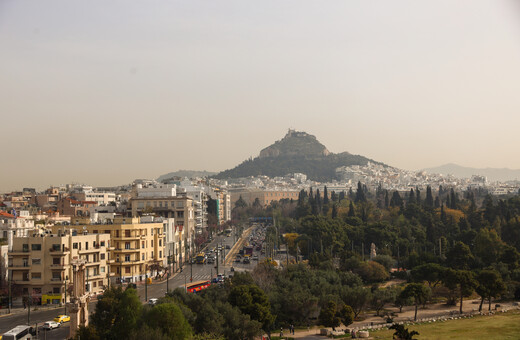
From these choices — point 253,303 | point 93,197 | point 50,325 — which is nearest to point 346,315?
point 253,303

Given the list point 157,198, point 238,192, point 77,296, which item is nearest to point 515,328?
point 77,296

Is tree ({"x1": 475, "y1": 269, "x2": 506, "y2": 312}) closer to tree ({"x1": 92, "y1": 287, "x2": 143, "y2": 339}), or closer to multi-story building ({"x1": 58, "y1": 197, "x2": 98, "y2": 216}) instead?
tree ({"x1": 92, "y1": 287, "x2": 143, "y2": 339})

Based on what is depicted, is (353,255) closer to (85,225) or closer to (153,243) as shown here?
(153,243)

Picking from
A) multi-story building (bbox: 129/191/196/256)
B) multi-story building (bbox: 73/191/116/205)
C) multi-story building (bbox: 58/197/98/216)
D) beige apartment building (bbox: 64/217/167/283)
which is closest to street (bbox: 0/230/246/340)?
beige apartment building (bbox: 64/217/167/283)

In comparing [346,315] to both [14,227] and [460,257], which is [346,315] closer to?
[460,257]

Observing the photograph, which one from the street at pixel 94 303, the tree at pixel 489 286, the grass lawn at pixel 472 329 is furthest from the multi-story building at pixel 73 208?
the grass lawn at pixel 472 329

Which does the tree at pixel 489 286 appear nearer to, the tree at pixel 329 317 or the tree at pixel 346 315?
the tree at pixel 346 315
